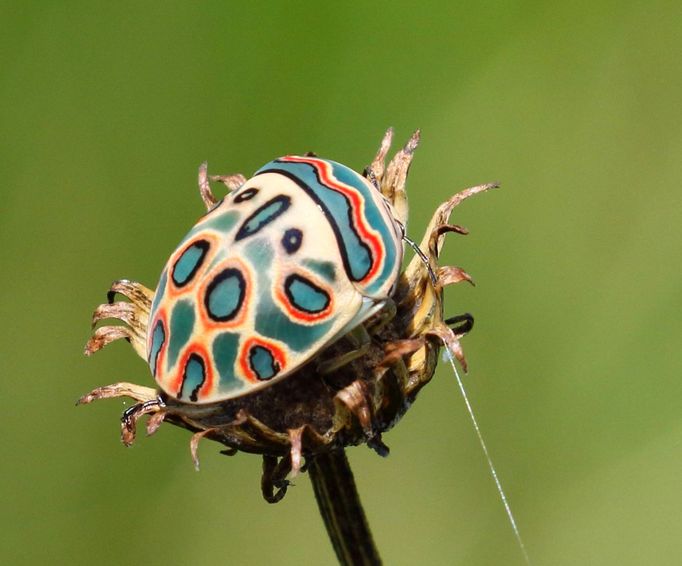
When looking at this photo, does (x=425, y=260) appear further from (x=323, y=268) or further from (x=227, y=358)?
(x=227, y=358)

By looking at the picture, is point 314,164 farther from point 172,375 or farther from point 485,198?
point 485,198

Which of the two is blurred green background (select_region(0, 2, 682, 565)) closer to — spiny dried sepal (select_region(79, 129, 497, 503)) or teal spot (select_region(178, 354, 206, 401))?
spiny dried sepal (select_region(79, 129, 497, 503))

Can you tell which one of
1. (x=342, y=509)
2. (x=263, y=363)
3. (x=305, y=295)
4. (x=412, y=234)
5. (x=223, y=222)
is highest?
(x=412, y=234)

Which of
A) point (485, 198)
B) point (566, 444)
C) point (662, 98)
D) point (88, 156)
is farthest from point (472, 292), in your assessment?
point (88, 156)

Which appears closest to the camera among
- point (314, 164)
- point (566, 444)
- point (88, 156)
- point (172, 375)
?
point (172, 375)

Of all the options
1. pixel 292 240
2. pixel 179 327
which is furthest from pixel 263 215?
pixel 179 327

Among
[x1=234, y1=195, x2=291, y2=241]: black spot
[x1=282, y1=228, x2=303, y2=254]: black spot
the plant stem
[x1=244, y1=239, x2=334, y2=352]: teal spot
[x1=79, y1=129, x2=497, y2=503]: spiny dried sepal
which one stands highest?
[x1=234, y1=195, x2=291, y2=241]: black spot

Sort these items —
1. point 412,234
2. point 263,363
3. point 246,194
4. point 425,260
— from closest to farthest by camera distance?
point 263,363 → point 246,194 → point 425,260 → point 412,234

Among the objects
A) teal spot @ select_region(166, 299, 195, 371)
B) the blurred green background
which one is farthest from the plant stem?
the blurred green background
